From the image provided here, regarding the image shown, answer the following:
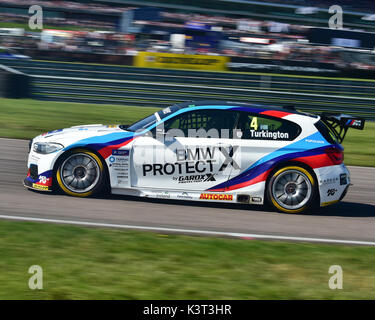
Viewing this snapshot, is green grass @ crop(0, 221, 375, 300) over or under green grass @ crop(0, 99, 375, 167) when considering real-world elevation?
under

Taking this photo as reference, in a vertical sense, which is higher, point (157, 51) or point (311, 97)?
point (157, 51)

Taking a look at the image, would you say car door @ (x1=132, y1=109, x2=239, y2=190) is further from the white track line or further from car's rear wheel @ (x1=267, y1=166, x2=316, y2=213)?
the white track line

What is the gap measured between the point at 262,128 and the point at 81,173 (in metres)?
2.67

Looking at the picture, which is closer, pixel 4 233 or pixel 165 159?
pixel 4 233

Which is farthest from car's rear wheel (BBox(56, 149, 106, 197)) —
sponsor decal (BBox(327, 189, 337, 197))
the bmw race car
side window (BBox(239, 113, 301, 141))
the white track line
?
sponsor decal (BBox(327, 189, 337, 197))

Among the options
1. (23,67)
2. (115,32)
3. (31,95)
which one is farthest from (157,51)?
(31,95)

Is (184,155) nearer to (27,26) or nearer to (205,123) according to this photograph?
(205,123)

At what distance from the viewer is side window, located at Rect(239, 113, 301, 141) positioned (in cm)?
811

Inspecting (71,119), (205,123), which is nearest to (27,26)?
(71,119)

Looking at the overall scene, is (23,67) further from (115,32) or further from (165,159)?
(165,159)

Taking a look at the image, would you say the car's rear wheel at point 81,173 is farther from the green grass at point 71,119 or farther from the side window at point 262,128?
the green grass at point 71,119

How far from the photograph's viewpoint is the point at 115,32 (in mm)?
30375

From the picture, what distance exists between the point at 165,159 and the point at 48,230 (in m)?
2.14

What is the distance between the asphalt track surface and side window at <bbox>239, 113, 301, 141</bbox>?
110 centimetres
